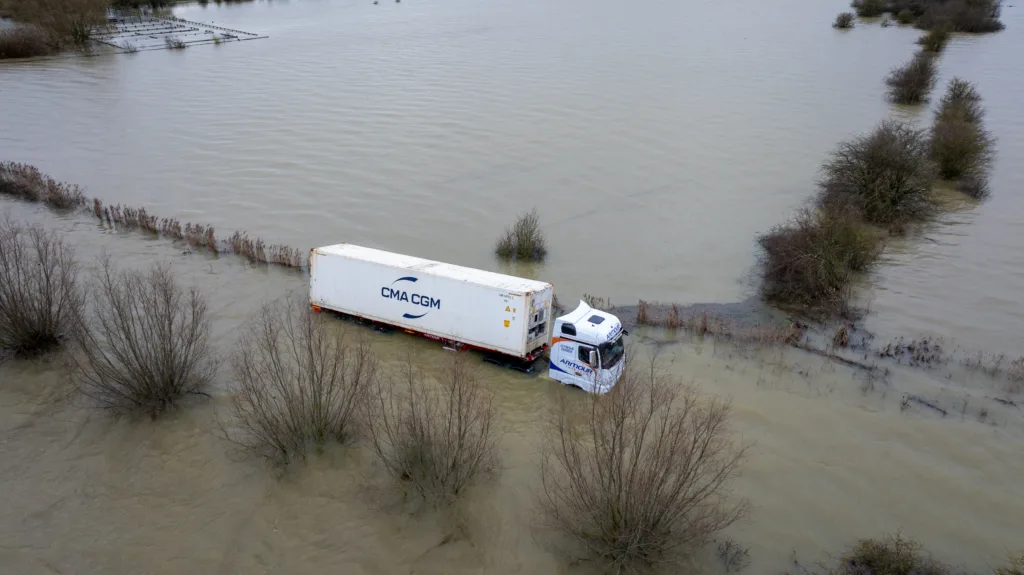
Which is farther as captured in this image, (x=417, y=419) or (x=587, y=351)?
(x=587, y=351)

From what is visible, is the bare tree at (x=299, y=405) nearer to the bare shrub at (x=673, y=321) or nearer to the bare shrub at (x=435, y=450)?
the bare shrub at (x=435, y=450)

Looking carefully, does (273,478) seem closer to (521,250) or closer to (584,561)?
(584,561)

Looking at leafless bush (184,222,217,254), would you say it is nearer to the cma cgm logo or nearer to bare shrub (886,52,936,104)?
the cma cgm logo

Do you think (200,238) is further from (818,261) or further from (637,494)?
(818,261)

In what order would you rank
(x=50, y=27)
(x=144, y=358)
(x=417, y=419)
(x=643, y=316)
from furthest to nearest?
(x=50, y=27) → (x=643, y=316) → (x=144, y=358) → (x=417, y=419)

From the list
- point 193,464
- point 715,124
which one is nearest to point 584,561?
point 193,464

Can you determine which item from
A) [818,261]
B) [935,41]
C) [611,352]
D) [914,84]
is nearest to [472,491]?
[611,352]
